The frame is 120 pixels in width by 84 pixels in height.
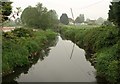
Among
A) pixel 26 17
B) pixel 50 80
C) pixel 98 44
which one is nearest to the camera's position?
pixel 50 80

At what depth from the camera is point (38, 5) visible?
61875 millimetres

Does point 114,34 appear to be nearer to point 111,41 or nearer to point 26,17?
point 111,41

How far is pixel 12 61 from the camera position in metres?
17.4

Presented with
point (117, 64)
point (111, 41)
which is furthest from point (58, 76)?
point (111, 41)

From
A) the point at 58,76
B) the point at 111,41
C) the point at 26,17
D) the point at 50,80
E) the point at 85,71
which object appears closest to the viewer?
the point at 50,80

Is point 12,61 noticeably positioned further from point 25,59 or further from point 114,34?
point 114,34

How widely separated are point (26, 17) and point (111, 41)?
1610 inches

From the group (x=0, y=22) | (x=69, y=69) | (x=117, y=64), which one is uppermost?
(x=0, y=22)

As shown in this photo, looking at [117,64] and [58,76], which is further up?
[117,64]

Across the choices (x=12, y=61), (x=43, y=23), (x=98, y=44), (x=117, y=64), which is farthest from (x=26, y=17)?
(x=117, y=64)

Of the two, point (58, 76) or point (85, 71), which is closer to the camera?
point (58, 76)

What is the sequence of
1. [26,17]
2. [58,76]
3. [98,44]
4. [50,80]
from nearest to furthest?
[50,80]
[58,76]
[98,44]
[26,17]

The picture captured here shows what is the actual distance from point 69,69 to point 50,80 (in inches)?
171

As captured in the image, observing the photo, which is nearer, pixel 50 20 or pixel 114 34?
pixel 114 34
